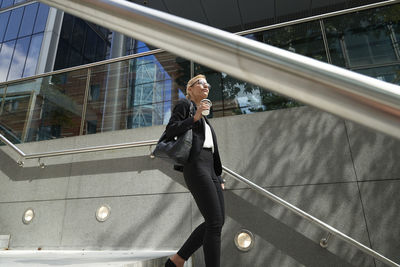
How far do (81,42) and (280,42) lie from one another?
59.6 feet

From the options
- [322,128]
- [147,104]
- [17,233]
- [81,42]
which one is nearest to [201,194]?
[322,128]

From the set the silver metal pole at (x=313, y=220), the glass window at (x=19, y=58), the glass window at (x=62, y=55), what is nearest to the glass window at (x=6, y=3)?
the glass window at (x=19, y=58)

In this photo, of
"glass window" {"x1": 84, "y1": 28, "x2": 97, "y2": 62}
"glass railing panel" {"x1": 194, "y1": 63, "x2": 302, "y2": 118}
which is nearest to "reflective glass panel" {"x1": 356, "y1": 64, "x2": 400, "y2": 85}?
"glass railing panel" {"x1": 194, "y1": 63, "x2": 302, "y2": 118}

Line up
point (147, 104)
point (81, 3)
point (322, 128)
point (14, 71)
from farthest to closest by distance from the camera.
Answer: point (14, 71)
point (147, 104)
point (322, 128)
point (81, 3)

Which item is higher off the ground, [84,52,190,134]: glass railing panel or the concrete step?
[84,52,190,134]: glass railing panel

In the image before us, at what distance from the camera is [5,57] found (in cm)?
1708

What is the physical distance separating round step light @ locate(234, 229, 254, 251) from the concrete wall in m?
0.05

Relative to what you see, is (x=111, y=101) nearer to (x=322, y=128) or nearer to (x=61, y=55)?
(x=322, y=128)

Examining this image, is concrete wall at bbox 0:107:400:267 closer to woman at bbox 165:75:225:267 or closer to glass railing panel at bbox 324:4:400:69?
glass railing panel at bbox 324:4:400:69

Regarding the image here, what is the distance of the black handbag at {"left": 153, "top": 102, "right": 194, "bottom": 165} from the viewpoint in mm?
1876

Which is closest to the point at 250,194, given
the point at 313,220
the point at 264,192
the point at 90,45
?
the point at 264,192

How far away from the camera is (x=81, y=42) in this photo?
738 inches

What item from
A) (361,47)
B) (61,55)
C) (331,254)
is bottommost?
(331,254)

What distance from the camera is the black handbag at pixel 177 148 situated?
6.15ft
